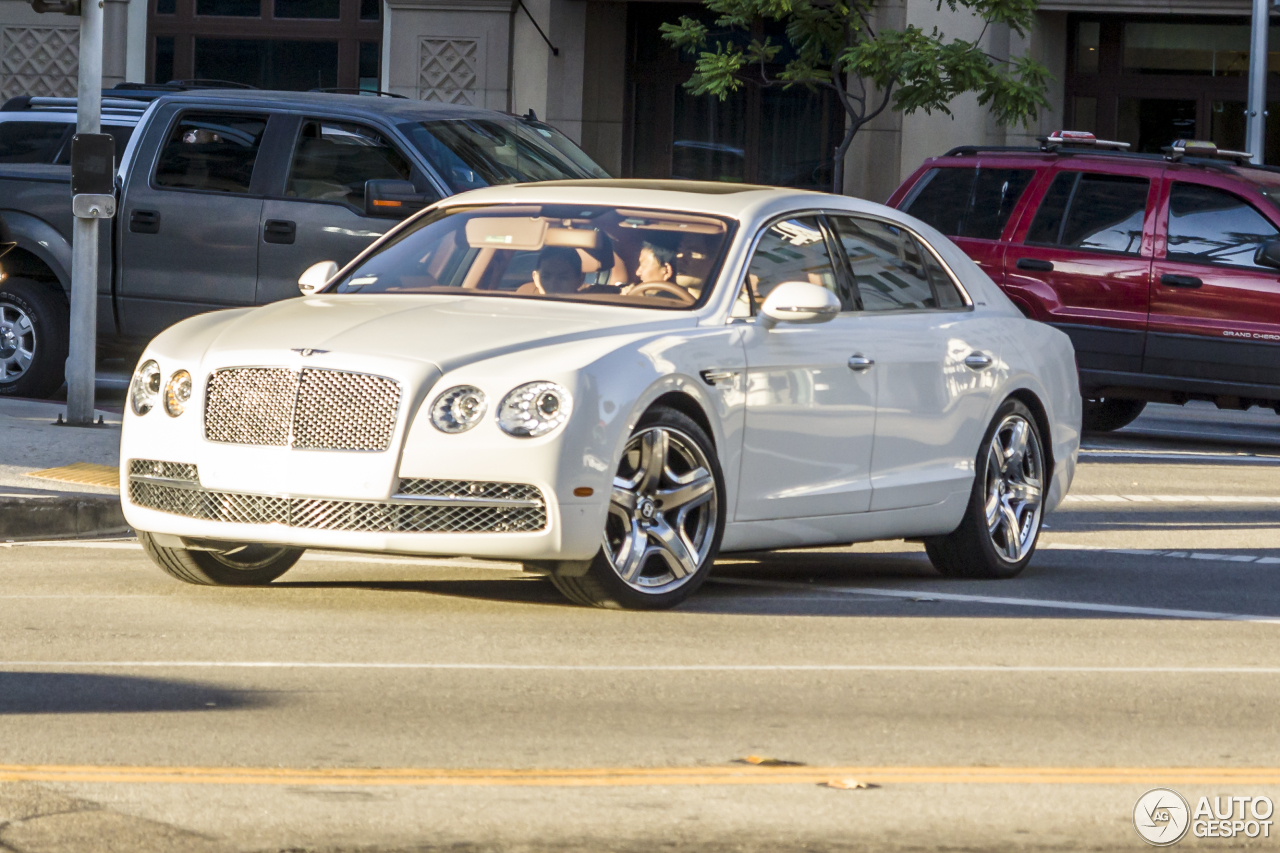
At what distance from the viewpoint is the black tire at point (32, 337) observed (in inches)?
596

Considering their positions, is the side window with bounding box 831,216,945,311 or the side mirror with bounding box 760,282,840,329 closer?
the side mirror with bounding box 760,282,840,329

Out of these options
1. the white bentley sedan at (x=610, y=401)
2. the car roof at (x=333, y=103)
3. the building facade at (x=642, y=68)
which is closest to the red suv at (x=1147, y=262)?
the car roof at (x=333, y=103)

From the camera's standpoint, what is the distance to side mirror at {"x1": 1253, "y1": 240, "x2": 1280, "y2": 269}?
50.7ft

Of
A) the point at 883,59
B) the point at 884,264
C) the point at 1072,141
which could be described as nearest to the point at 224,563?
the point at 884,264

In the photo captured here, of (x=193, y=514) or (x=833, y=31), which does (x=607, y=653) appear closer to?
(x=193, y=514)

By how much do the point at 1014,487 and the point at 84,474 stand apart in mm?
4543

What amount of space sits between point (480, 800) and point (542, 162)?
9776mm

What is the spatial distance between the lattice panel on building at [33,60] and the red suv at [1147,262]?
14991 millimetres

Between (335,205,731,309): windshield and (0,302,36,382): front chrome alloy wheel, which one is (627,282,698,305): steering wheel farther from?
(0,302,36,382): front chrome alloy wheel

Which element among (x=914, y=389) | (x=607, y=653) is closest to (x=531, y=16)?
(x=914, y=389)

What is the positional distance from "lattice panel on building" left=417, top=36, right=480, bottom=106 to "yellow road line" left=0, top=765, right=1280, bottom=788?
22.4 m

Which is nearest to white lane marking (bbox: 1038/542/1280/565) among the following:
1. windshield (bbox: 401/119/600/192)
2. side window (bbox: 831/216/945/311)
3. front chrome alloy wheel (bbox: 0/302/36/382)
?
side window (bbox: 831/216/945/311)

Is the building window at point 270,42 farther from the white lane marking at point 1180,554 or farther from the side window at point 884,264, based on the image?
the side window at point 884,264

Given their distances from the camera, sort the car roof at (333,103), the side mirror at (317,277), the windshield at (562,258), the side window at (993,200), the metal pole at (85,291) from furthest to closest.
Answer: the side window at (993,200) < the car roof at (333,103) < the metal pole at (85,291) < the side mirror at (317,277) < the windshield at (562,258)
